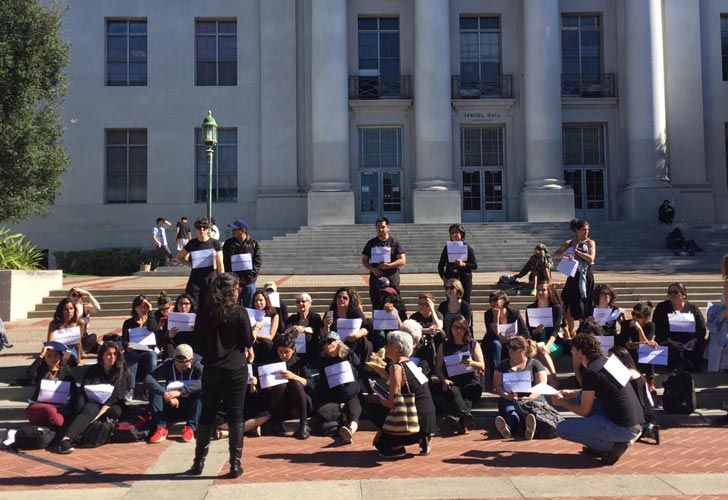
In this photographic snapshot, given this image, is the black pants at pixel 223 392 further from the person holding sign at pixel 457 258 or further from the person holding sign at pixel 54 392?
the person holding sign at pixel 457 258

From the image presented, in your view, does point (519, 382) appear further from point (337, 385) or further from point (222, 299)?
point (222, 299)

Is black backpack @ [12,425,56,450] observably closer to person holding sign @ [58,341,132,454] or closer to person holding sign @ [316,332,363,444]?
person holding sign @ [58,341,132,454]

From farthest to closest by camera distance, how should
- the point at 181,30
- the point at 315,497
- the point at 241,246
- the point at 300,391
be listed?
1. the point at 181,30
2. the point at 241,246
3. the point at 300,391
4. the point at 315,497

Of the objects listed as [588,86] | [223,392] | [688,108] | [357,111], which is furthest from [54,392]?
[688,108]


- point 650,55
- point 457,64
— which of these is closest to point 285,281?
point 457,64

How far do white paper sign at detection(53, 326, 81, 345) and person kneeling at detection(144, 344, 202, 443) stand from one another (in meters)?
1.42

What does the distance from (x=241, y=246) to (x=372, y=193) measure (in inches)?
903

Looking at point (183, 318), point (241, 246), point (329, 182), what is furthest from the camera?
point (329, 182)

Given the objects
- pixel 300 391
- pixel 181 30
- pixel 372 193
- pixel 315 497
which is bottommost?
pixel 315 497

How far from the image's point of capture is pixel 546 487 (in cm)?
635

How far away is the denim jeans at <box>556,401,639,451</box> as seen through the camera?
7.08 meters

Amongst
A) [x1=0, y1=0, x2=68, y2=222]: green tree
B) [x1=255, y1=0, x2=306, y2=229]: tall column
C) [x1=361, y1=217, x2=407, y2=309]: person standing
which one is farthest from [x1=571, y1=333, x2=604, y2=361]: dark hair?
[x1=255, y1=0, x2=306, y2=229]: tall column

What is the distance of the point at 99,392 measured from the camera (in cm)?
827

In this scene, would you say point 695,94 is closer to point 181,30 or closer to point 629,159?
point 629,159
